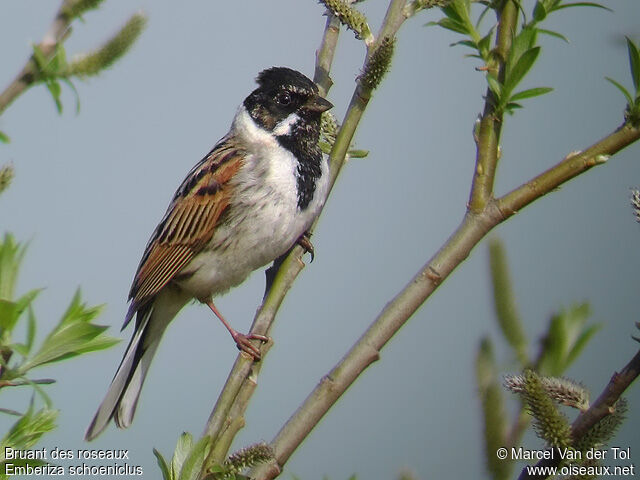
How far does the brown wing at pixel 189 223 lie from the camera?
11.0 ft

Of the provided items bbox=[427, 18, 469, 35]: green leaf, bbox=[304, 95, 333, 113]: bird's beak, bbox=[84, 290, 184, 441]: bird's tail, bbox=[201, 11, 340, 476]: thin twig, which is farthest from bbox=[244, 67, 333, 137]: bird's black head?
bbox=[427, 18, 469, 35]: green leaf

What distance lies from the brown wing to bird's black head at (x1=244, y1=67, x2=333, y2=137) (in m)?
0.19

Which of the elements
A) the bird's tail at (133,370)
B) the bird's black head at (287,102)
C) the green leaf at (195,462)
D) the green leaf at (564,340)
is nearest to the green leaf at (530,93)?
the green leaf at (564,340)

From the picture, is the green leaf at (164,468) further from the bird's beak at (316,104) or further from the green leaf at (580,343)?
the bird's beak at (316,104)

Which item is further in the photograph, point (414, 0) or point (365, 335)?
point (414, 0)

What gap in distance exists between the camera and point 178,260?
338cm

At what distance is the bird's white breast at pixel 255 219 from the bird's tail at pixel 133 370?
16 centimetres

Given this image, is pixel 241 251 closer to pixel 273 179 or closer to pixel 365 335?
pixel 273 179

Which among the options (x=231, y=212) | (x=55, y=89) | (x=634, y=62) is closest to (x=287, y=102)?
(x=231, y=212)

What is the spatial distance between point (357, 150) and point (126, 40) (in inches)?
21.6

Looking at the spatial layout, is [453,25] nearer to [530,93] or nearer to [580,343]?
[530,93]

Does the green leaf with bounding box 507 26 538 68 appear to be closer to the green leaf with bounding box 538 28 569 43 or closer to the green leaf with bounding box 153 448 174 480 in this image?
the green leaf with bounding box 538 28 569 43

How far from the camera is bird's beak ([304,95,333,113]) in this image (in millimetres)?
3115

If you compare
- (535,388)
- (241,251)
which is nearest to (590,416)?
(535,388)
